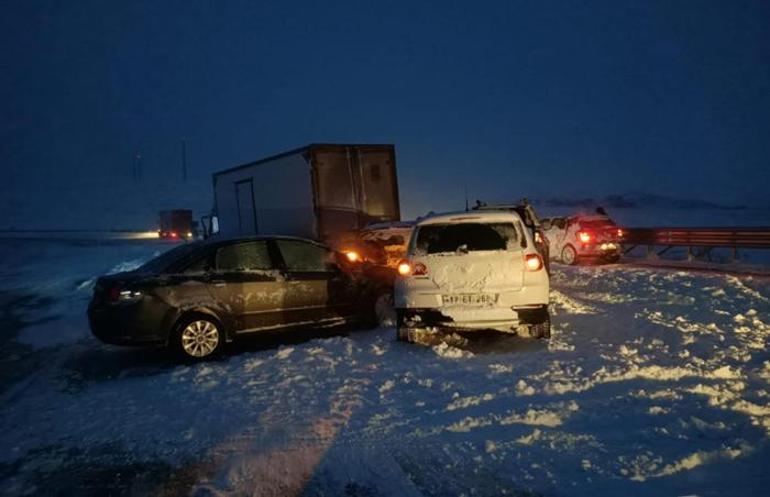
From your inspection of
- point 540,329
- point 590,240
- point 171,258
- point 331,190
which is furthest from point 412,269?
point 590,240

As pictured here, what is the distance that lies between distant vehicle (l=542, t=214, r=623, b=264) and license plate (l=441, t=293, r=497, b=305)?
437 inches

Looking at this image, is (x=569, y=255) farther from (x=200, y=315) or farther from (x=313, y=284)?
(x=200, y=315)

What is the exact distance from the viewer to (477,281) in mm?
7535

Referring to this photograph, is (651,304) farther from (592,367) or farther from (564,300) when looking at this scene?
(592,367)

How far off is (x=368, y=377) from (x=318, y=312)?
256cm

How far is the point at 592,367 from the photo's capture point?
21.4 feet

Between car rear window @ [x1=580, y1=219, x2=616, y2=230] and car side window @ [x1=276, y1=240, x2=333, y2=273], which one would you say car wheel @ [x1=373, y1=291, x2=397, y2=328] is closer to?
car side window @ [x1=276, y1=240, x2=333, y2=273]

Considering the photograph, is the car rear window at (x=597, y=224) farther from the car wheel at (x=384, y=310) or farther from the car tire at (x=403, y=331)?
the car tire at (x=403, y=331)

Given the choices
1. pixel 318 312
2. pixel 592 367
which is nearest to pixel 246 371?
pixel 318 312

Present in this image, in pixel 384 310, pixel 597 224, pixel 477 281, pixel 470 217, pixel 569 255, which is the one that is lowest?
pixel 384 310

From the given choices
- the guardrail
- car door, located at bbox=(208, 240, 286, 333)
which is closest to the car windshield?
car door, located at bbox=(208, 240, 286, 333)

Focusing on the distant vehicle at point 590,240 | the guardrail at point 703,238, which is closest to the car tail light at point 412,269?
the distant vehicle at point 590,240

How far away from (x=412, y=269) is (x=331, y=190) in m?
5.43

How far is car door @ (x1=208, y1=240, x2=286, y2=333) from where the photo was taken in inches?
323
